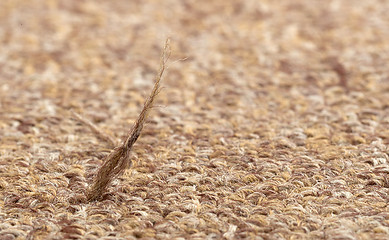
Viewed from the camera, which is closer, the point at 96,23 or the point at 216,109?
the point at 216,109

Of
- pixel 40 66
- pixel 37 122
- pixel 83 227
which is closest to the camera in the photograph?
pixel 83 227

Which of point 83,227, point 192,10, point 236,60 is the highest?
point 192,10

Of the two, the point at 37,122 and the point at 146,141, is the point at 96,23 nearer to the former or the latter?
the point at 37,122

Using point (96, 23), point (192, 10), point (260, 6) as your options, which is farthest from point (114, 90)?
point (260, 6)

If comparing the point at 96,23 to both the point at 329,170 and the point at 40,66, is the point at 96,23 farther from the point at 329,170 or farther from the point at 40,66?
the point at 329,170

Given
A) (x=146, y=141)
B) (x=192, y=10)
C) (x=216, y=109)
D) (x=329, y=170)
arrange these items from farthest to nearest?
(x=192, y=10), (x=216, y=109), (x=146, y=141), (x=329, y=170)

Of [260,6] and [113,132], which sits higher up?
[260,6]
